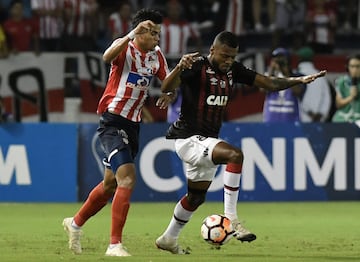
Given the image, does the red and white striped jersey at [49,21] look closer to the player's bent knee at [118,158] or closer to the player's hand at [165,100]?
the player's hand at [165,100]

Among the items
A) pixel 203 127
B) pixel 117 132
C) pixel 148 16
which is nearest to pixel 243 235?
pixel 203 127

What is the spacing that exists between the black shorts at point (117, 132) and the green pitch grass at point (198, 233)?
0.98m

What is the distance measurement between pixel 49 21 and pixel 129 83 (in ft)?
34.3

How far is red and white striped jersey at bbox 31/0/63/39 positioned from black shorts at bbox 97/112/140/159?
10330 millimetres

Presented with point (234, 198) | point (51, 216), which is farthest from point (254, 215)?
point (234, 198)

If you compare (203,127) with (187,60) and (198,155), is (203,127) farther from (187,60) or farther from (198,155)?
(187,60)

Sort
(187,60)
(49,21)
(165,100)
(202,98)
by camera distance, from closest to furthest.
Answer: (187,60), (165,100), (202,98), (49,21)

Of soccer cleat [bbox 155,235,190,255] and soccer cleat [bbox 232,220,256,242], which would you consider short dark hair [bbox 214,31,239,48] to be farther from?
soccer cleat [bbox 155,235,190,255]

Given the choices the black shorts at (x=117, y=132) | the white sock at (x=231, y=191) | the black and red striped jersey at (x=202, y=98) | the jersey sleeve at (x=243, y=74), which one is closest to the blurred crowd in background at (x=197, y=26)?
the jersey sleeve at (x=243, y=74)

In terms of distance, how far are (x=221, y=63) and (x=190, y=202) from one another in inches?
52.0

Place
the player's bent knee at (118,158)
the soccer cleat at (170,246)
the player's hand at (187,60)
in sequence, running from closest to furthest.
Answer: the player's hand at (187,60), the player's bent knee at (118,158), the soccer cleat at (170,246)

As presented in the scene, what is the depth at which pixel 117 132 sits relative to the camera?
444 inches

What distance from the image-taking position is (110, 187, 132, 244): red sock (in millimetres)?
10781

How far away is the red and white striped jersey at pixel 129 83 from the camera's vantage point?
11.3m
